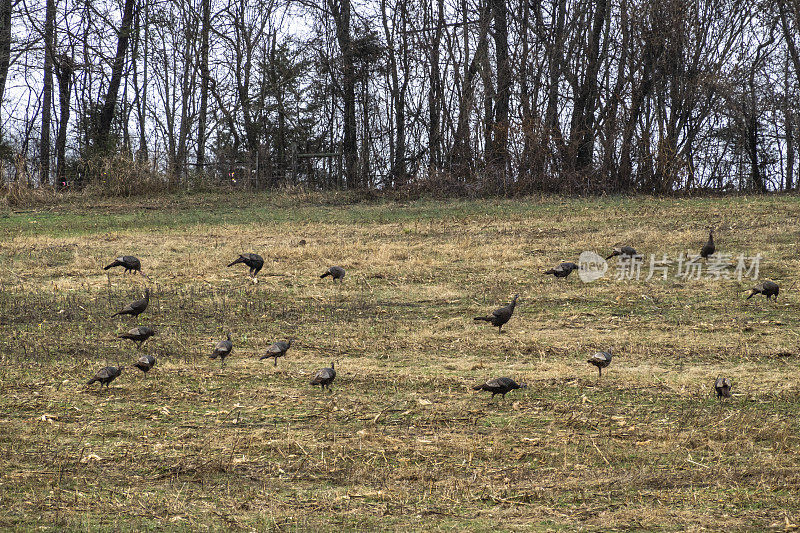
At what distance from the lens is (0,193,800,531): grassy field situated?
5258 mm

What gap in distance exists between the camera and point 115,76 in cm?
3150

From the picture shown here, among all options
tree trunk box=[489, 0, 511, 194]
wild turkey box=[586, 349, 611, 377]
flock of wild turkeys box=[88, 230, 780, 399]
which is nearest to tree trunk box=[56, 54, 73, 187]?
tree trunk box=[489, 0, 511, 194]

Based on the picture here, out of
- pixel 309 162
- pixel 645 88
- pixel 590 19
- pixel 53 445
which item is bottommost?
pixel 53 445

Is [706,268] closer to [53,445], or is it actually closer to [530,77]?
[53,445]

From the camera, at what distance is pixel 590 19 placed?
2742 centimetres

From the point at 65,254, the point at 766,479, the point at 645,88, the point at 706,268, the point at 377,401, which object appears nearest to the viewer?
the point at 766,479

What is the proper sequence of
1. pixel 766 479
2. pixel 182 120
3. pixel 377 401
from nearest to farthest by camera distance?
1. pixel 766 479
2. pixel 377 401
3. pixel 182 120

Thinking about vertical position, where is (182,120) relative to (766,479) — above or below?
above

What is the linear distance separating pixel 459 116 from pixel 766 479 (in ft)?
75.1

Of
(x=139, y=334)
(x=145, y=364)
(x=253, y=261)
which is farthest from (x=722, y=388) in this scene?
(x=253, y=261)

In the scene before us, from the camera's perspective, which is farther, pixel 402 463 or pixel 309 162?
pixel 309 162

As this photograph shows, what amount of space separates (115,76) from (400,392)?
88.3 ft

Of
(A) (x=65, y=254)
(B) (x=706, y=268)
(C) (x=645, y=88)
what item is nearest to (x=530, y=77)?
(C) (x=645, y=88)

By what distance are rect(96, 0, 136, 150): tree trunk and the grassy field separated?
1494 centimetres
